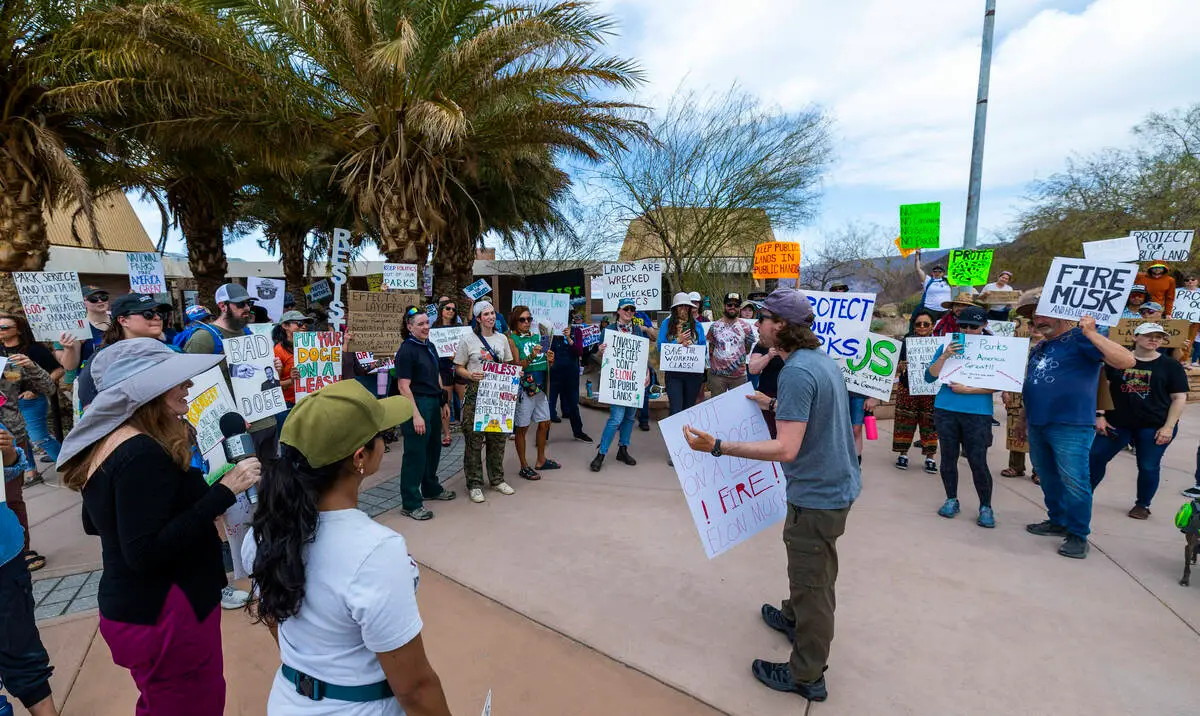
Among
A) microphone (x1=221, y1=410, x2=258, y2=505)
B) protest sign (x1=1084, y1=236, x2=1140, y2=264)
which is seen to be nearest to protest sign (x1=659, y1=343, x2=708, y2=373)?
protest sign (x1=1084, y1=236, x2=1140, y2=264)

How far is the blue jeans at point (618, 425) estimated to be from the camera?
6.37m

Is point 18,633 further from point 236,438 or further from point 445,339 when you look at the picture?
point 445,339

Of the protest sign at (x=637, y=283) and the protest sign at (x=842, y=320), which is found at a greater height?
the protest sign at (x=637, y=283)

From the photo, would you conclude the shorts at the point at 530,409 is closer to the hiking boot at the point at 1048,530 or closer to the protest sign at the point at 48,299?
the hiking boot at the point at 1048,530

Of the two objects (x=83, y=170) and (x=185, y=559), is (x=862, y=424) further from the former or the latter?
(x=83, y=170)

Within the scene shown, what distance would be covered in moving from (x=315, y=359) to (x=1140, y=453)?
7458 millimetres

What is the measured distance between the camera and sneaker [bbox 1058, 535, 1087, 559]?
4125mm

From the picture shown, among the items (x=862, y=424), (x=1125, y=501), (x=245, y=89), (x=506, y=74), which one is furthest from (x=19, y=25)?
(x=1125, y=501)

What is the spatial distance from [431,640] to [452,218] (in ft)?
36.9

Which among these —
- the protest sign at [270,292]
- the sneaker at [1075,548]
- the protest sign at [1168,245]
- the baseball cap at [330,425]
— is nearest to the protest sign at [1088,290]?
the sneaker at [1075,548]

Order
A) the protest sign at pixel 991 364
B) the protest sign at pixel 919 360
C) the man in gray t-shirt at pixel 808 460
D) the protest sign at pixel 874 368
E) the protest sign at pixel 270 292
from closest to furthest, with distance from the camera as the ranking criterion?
the man in gray t-shirt at pixel 808 460
the protest sign at pixel 991 364
the protest sign at pixel 874 368
the protest sign at pixel 919 360
the protest sign at pixel 270 292

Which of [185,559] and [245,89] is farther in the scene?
[245,89]

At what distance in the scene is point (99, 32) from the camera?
6.19m

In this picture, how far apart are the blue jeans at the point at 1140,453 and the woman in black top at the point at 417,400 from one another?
19.0 ft
